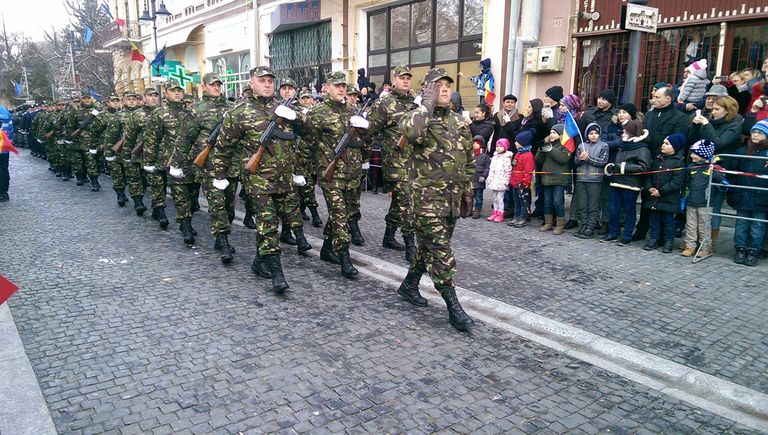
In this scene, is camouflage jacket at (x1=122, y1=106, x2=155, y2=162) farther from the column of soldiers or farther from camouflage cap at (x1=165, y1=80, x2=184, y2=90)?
camouflage cap at (x1=165, y1=80, x2=184, y2=90)

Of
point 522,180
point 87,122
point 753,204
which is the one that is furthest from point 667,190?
point 87,122

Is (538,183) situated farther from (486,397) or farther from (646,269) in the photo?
(486,397)

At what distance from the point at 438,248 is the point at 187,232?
4.36 metres

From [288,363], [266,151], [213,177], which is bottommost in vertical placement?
[288,363]

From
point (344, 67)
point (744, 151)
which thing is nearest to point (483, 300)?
point (744, 151)

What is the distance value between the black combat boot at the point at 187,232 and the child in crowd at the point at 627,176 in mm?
5884

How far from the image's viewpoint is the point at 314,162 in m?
6.87

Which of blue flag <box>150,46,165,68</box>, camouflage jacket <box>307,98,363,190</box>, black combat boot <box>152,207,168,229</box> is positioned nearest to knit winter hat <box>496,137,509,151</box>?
camouflage jacket <box>307,98,363,190</box>

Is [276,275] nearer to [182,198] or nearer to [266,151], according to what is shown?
[266,151]

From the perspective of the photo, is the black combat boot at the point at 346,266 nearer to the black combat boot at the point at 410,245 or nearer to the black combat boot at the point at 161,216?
the black combat boot at the point at 410,245

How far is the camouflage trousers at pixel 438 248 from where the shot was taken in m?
4.62

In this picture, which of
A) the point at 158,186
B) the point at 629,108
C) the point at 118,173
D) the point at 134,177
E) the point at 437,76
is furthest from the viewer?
the point at 118,173

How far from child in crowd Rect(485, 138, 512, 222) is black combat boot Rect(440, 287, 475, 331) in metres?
4.61

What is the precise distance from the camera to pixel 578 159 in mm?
7973
